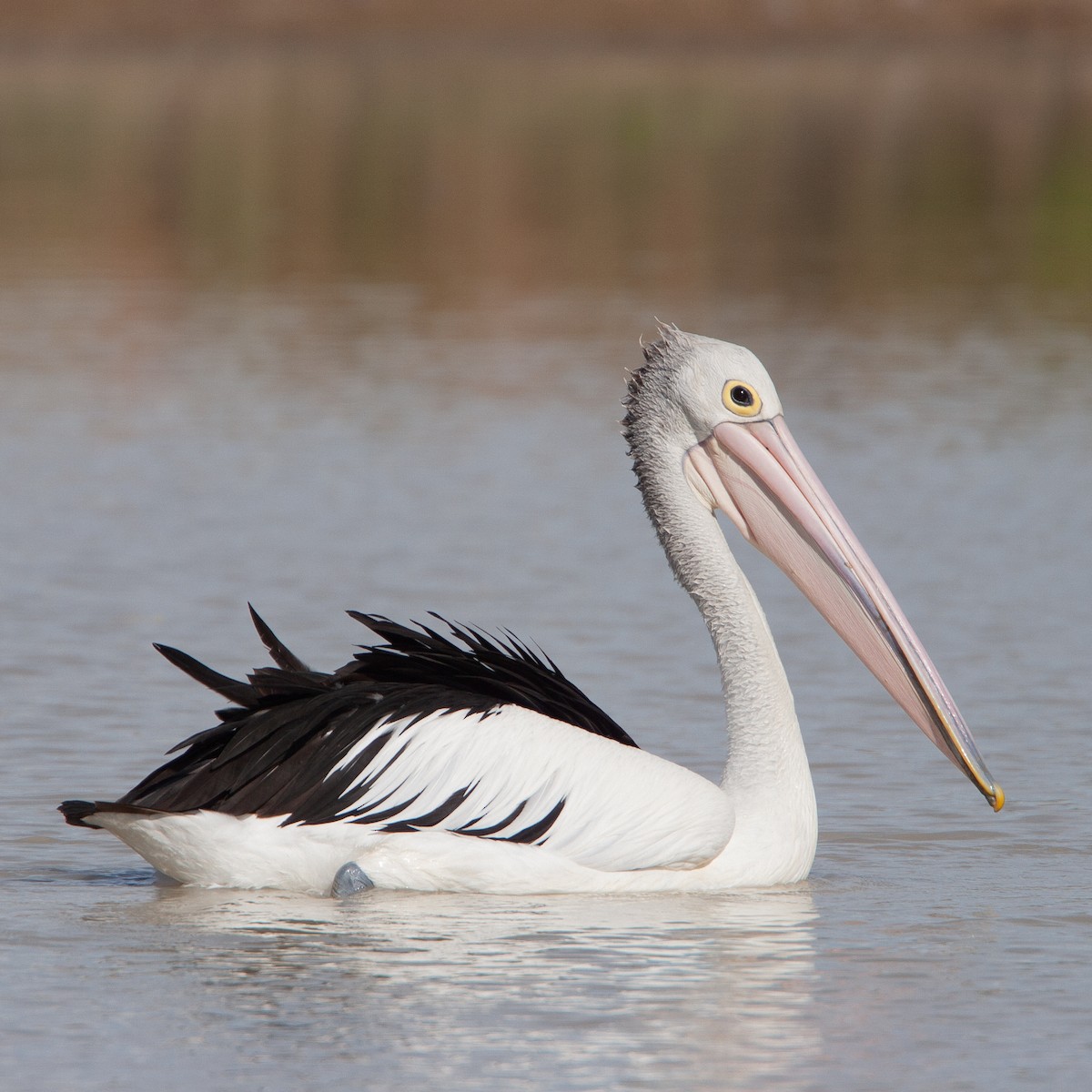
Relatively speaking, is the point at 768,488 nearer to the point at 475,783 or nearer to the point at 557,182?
the point at 475,783

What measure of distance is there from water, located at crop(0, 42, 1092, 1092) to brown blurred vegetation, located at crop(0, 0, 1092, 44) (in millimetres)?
34925

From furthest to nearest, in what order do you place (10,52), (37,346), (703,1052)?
(10,52) → (37,346) → (703,1052)

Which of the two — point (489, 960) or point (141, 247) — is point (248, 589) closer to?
point (489, 960)

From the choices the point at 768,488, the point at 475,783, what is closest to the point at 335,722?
the point at 475,783

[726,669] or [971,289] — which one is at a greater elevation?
[971,289]

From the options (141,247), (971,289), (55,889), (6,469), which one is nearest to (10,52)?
(141,247)

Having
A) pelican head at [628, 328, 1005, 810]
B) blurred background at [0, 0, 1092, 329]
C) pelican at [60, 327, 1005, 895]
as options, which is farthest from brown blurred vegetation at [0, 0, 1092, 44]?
pelican at [60, 327, 1005, 895]

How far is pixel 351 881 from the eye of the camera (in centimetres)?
546

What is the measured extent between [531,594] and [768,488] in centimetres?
307

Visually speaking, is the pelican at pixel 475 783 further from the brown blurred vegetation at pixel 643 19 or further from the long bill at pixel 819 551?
the brown blurred vegetation at pixel 643 19

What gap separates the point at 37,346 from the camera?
52.1 feet

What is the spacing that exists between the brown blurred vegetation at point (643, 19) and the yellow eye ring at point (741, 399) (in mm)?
53543

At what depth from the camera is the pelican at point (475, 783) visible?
548 centimetres

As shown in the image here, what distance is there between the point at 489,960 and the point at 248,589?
13.8ft
